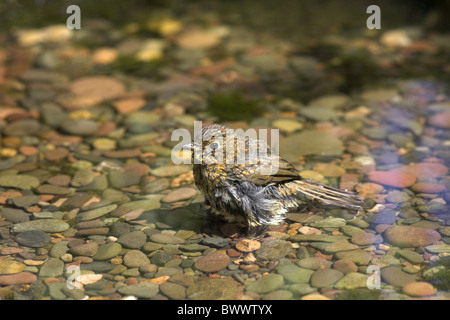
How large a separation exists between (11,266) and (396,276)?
310 centimetres

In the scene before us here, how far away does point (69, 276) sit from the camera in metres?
4.95

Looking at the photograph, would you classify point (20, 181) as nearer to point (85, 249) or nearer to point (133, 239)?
point (85, 249)

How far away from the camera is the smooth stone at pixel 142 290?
471 centimetres

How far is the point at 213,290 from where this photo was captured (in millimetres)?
4727

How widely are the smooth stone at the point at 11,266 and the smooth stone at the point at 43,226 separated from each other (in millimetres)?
520

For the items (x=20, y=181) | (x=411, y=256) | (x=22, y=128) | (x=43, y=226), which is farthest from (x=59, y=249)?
(x=411, y=256)

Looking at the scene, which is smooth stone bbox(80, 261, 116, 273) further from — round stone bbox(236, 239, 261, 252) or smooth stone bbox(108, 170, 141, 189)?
smooth stone bbox(108, 170, 141, 189)

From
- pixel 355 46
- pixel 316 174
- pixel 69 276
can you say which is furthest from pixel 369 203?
pixel 355 46

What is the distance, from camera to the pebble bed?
490cm

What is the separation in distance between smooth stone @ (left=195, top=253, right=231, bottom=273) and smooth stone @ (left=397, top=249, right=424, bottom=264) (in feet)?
4.70

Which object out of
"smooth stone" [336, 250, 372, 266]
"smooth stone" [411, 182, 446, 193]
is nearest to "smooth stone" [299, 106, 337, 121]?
"smooth stone" [411, 182, 446, 193]

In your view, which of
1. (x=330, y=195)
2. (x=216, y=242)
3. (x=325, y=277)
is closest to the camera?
(x=325, y=277)

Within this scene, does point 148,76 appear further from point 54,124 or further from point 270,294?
point 270,294

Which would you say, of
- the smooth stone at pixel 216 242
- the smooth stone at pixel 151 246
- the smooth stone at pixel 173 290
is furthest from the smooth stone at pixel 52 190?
the smooth stone at pixel 173 290
